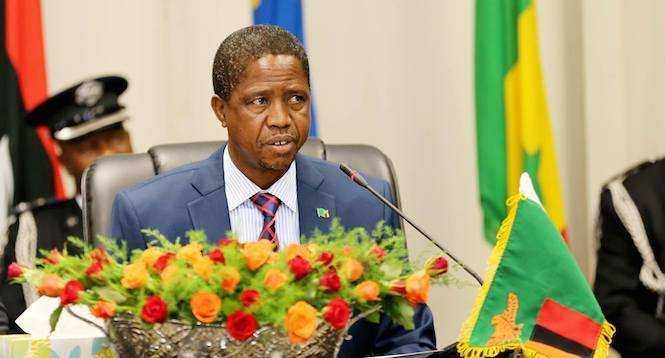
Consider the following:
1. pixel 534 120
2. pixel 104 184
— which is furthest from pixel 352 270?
pixel 534 120

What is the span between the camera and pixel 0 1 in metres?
4.46

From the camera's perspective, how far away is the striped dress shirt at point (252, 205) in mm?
2771

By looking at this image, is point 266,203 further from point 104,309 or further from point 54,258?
point 104,309

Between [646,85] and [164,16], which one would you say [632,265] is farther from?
[164,16]

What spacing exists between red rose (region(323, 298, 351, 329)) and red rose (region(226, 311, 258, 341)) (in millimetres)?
115

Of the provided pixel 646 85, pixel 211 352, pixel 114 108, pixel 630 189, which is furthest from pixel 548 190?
pixel 211 352

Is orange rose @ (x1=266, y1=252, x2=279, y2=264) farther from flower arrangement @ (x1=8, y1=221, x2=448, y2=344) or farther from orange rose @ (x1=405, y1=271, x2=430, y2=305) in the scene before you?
orange rose @ (x1=405, y1=271, x2=430, y2=305)

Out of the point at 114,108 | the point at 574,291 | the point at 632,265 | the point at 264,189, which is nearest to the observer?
the point at 574,291

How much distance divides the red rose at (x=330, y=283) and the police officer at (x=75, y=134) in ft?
7.94

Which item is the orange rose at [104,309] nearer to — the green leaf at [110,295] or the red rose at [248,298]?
the green leaf at [110,295]

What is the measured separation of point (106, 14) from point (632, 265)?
2.38 m

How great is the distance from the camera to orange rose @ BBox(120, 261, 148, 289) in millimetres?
1899

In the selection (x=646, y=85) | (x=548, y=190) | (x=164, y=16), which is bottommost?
(x=548, y=190)

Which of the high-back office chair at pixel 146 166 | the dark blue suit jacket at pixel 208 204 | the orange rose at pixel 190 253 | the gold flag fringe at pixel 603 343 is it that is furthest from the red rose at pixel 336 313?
the high-back office chair at pixel 146 166
